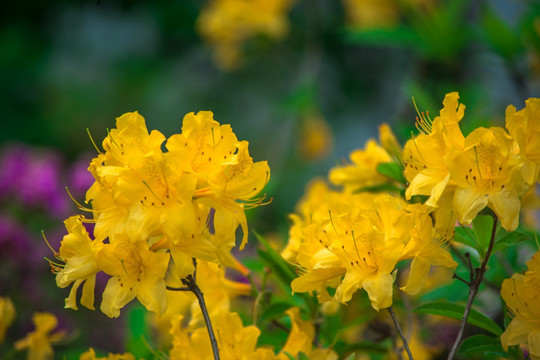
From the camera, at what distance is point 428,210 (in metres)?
0.68

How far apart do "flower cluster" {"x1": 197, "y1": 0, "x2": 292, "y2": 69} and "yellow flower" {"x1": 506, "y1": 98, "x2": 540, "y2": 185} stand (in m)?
1.83

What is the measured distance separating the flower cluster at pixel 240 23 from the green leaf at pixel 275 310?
1.73m

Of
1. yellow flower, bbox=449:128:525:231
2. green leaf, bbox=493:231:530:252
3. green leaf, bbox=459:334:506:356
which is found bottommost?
green leaf, bbox=459:334:506:356

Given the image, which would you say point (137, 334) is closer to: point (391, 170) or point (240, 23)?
point (391, 170)

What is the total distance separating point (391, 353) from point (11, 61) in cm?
294

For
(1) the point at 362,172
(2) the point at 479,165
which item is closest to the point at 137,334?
(1) the point at 362,172

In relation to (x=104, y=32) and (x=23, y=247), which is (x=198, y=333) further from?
(x=104, y=32)

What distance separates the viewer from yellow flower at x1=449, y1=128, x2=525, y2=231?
2.13 feet

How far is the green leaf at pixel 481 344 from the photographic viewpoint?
78 centimetres

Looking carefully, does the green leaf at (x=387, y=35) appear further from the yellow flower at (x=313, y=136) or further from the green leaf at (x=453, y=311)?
the green leaf at (x=453, y=311)

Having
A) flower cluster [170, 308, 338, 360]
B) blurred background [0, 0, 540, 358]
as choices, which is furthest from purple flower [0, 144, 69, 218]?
flower cluster [170, 308, 338, 360]

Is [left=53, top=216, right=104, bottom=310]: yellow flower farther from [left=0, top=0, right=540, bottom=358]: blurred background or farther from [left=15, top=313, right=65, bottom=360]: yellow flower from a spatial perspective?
[left=0, top=0, right=540, bottom=358]: blurred background

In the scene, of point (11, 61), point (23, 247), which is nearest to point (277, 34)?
point (23, 247)

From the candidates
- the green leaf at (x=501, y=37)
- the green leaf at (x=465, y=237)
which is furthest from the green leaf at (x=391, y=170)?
the green leaf at (x=501, y=37)
